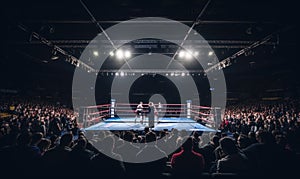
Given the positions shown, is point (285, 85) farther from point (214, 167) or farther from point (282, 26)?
point (214, 167)

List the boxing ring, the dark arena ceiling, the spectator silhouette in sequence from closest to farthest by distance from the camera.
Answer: the spectator silhouette → the dark arena ceiling → the boxing ring

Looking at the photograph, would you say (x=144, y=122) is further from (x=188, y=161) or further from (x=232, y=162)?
(x=232, y=162)

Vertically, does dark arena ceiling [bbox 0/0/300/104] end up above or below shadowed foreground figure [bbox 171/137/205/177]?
above

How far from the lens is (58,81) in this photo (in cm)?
1681

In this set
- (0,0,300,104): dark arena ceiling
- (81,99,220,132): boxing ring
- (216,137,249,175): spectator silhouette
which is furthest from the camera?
(81,99,220,132): boxing ring

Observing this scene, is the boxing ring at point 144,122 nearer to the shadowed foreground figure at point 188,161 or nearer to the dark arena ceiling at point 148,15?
the dark arena ceiling at point 148,15

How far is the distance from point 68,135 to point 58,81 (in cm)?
1562

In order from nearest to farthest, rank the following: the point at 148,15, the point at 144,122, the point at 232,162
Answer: the point at 232,162, the point at 148,15, the point at 144,122

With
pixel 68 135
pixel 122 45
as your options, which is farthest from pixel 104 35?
pixel 68 135

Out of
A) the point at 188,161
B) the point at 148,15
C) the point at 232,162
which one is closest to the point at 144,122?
the point at 148,15

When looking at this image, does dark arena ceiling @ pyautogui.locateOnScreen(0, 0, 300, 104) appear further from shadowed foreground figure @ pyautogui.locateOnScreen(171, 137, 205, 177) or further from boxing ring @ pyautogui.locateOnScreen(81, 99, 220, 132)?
shadowed foreground figure @ pyautogui.locateOnScreen(171, 137, 205, 177)

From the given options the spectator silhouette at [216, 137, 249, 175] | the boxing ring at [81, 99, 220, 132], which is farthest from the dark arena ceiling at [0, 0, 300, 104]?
the spectator silhouette at [216, 137, 249, 175]

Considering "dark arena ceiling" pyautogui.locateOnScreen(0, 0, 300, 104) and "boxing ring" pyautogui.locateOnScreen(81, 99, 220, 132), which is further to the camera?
"boxing ring" pyautogui.locateOnScreen(81, 99, 220, 132)

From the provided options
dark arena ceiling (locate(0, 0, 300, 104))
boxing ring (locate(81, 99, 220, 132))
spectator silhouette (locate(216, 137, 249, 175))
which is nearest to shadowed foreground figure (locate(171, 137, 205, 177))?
spectator silhouette (locate(216, 137, 249, 175))
